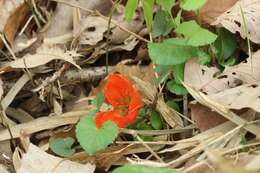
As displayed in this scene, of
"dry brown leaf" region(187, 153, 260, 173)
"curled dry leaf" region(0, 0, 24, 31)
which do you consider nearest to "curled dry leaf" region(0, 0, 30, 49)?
"curled dry leaf" region(0, 0, 24, 31)

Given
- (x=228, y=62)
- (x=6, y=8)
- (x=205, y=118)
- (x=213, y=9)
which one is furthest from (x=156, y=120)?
(x=6, y=8)

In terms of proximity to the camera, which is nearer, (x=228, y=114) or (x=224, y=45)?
(x=228, y=114)

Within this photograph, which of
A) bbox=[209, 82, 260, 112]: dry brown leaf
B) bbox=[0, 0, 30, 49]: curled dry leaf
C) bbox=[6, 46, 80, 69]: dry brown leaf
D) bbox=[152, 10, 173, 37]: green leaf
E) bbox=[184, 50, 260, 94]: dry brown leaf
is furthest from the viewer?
bbox=[0, 0, 30, 49]: curled dry leaf

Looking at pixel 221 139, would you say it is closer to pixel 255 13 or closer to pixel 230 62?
pixel 230 62

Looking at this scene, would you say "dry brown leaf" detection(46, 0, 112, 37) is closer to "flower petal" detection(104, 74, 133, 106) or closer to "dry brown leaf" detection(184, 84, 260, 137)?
"flower petal" detection(104, 74, 133, 106)

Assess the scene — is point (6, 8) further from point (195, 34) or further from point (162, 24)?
point (195, 34)

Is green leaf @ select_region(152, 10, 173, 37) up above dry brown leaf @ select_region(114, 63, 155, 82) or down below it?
above

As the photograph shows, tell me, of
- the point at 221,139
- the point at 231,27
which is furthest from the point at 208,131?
the point at 231,27
